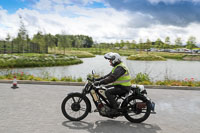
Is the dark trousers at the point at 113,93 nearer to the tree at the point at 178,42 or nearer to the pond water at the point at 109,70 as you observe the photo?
the pond water at the point at 109,70

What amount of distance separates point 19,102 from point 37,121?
239 cm

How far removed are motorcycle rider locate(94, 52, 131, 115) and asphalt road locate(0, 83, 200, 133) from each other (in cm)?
60

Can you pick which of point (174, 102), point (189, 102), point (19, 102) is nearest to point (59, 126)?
point (19, 102)

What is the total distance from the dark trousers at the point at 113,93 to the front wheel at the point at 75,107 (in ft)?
2.05

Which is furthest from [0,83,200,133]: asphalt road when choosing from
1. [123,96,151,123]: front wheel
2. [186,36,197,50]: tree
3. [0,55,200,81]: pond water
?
[186,36,197,50]: tree

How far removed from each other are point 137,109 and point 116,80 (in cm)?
95

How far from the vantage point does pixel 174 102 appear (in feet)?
26.3

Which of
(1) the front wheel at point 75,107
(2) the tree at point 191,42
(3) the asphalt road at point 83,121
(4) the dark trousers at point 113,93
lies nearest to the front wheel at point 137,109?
(3) the asphalt road at point 83,121

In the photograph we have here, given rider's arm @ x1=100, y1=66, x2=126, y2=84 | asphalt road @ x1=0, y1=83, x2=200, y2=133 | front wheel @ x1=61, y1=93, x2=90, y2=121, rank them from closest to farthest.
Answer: asphalt road @ x1=0, y1=83, x2=200, y2=133
rider's arm @ x1=100, y1=66, x2=126, y2=84
front wheel @ x1=61, y1=93, x2=90, y2=121

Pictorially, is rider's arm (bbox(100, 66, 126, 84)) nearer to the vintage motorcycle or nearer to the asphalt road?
the vintage motorcycle

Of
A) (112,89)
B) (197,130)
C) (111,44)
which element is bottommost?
(197,130)

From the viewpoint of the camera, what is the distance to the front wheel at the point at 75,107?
558cm

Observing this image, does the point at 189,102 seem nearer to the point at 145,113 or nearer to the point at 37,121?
the point at 145,113

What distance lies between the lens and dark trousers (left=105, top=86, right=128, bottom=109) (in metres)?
5.31
